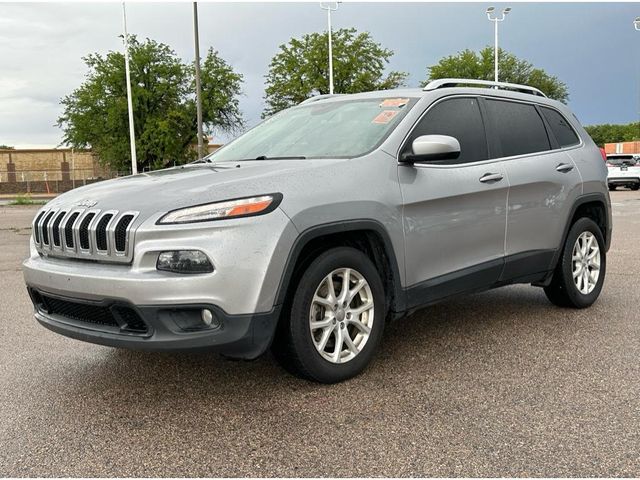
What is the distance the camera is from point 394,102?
4.75 meters

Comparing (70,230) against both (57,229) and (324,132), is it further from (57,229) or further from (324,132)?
(324,132)

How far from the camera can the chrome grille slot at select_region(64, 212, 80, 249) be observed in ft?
12.1

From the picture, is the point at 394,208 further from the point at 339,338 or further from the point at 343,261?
the point at 339,338

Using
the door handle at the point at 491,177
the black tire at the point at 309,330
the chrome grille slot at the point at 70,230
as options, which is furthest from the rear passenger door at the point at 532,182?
the chrome grille slot at the point at 70,230

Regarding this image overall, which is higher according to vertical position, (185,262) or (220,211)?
(220,211)

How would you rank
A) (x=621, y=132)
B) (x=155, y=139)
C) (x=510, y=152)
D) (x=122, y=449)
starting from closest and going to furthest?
(x=122, y=449), (x=510, y=152), (x=155, y=139), (x=621, y=132)

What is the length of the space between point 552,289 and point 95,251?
3.91 metres

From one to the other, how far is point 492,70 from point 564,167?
56.2 metres

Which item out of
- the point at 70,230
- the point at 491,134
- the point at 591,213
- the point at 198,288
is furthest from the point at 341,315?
the point at 591,213

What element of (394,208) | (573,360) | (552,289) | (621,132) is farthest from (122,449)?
(621,132)

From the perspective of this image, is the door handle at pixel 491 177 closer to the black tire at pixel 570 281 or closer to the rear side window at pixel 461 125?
the rear side window at pixel 461 125

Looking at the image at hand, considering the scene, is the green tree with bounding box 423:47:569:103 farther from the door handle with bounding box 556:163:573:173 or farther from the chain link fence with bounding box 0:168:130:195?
the door handle with bounding box 556:163:573:173

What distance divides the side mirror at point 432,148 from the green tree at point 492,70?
56187 mm

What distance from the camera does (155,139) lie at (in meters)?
42.4
